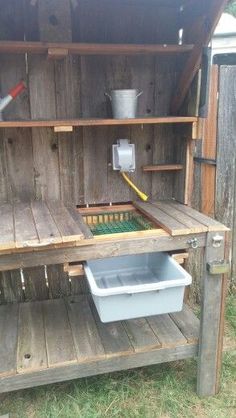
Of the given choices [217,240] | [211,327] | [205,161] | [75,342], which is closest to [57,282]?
[75,342]

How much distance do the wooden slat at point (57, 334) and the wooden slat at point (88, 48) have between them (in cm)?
146

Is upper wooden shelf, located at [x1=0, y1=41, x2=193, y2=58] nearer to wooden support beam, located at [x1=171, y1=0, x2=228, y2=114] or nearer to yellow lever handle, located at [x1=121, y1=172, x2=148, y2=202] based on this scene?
wooden support beam, located at [x1=171, y1=0, x2=228, y2=114]

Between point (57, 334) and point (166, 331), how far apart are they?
23.7 inches

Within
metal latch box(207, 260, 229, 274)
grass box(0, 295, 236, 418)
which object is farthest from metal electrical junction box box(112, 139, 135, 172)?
grass box(0, 295, 236, 418)

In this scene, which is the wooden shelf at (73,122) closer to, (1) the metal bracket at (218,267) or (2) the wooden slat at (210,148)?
(2) the wooden slat at (210,148)

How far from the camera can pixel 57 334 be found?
6.61ft

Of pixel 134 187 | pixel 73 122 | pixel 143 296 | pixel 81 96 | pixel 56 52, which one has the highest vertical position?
pixel 56 52

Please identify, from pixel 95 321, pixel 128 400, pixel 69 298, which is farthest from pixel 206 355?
pixel 69 298

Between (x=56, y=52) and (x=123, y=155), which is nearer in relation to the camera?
(x=56, y=52)

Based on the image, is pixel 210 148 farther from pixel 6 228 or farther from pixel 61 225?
pixel 6 228

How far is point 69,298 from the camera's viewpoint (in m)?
2.43

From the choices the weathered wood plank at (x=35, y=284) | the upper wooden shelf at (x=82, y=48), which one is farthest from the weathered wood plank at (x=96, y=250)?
the upper wooden shelf at (x=82, y=48)

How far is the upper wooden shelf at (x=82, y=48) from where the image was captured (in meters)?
1.70

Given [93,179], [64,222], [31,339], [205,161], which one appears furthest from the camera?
[205,161]
